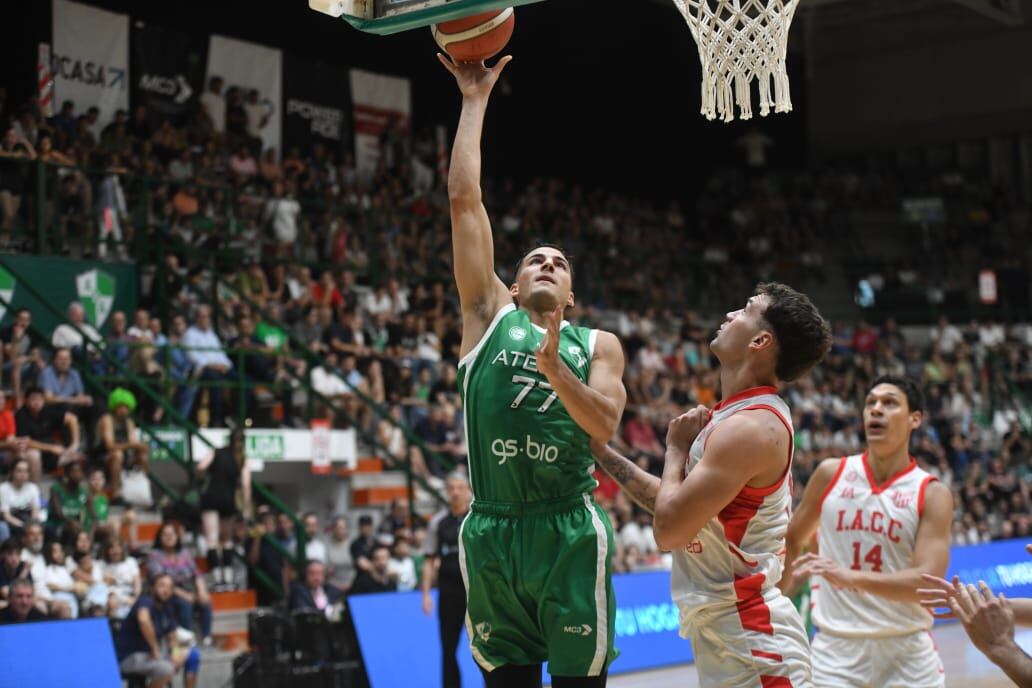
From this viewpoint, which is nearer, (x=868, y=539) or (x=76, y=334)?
(x=868, y=539)

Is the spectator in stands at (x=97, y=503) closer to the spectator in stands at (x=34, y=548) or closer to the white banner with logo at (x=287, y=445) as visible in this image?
the spectator in stands at (x=34, y=548)

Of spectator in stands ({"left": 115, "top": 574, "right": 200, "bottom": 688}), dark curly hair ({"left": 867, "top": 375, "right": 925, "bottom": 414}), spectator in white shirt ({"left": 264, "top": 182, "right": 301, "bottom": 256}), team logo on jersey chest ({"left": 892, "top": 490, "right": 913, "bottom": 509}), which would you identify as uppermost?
spectator in white shirt ({"left": 264, "top": 182, "right": 301, "bottom": 256})

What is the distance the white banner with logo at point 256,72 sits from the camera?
17.3 meters

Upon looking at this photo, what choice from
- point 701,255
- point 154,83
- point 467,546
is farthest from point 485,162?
point 467,546

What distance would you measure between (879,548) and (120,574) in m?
6.28

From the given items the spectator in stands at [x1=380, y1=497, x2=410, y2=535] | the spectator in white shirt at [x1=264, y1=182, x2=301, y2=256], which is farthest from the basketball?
the spectator in white shirt at [x1=264, y1=182, x2=301, y2=256]

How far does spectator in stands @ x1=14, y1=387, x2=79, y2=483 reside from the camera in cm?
1040

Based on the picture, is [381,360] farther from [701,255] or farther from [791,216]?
[791,216]

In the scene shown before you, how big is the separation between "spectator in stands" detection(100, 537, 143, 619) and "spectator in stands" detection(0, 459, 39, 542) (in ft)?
1.94

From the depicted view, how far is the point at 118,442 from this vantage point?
1109 centimetres

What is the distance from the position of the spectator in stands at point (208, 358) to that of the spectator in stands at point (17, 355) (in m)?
1.57

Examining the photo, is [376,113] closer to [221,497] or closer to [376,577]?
[221,497]

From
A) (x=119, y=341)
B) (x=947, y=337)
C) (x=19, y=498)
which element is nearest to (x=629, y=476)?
(x=19, y=498)

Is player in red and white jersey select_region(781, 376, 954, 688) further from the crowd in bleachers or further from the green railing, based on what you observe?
the green railing
